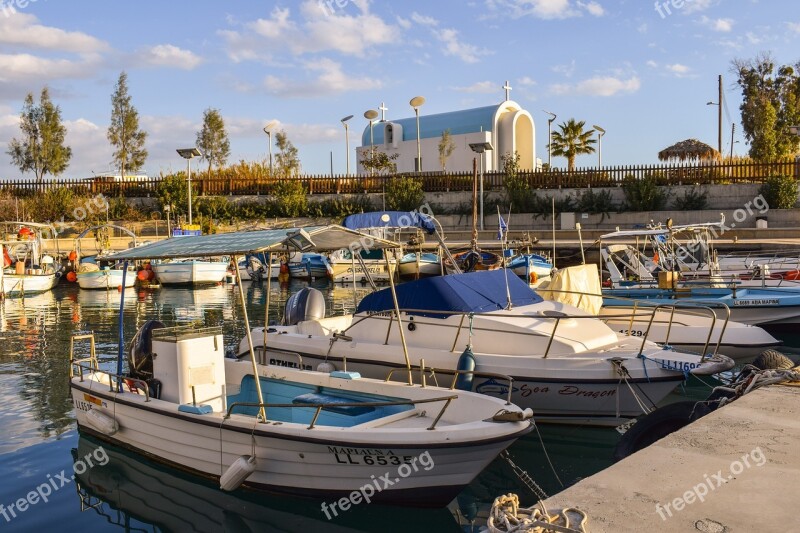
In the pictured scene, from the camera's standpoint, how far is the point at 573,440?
10.5 meters

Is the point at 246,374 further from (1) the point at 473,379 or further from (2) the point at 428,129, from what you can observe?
(2) the point at 428,129

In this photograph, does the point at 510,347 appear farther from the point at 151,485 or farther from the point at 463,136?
the point at 463,136

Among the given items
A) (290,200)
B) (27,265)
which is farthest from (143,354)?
(290,200)

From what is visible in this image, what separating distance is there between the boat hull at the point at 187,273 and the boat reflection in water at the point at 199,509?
27.5 m

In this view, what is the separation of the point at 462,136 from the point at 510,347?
43093 millimetres

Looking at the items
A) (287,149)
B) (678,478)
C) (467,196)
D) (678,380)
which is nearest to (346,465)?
(678,478)

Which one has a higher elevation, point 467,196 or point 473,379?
point 467,196

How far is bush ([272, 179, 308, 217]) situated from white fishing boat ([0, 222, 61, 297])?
13.4m

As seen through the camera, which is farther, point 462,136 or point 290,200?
point 462,136

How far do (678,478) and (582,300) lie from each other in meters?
9.60

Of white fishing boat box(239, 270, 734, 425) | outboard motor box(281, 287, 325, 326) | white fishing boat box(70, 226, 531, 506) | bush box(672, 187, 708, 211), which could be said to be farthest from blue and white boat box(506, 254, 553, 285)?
white fishing boat box(70, 226, 531, 506)

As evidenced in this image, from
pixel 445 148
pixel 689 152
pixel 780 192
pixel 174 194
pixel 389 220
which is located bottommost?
pixel 389 220

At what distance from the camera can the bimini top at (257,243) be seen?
8.61m

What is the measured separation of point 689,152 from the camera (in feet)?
145
